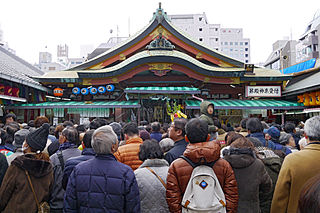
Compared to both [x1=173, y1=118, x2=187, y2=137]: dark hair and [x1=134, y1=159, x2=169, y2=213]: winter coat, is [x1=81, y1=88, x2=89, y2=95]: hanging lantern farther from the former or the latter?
[x1=134, y1=159, x2=169, y2=213]: winter coat

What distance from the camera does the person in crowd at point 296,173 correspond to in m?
2.85

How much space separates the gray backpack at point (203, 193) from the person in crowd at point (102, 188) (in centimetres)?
59

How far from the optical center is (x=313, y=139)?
301 cm

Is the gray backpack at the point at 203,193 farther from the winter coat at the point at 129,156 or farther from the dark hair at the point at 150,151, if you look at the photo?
the winter coat at the point at 129,156

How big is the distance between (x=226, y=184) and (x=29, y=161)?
250cm

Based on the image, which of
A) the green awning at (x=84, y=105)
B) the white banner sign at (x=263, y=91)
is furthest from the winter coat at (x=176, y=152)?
the white banner sign at (x=263, y=91)

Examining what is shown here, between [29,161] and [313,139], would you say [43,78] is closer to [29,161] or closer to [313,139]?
[29,161]

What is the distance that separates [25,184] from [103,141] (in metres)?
1.26

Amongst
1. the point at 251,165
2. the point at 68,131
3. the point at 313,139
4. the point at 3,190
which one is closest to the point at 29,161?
the point at 3,190

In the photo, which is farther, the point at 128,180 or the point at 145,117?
the point at 145,117

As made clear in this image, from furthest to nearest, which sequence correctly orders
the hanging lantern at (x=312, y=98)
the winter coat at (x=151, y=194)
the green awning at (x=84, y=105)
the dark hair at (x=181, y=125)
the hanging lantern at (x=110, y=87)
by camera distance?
the hanging lantern at (x=110, y=87) < the green awning at (x=84, y=105) < the hanging lantern at (x=312, y=98) < the dark hair at (x=181, y=125) < the winter coat at (x=151, y=194)

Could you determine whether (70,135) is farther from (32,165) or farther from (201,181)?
(201,181)

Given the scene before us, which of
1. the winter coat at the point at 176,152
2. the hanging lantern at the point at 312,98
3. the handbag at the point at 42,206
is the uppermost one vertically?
the hanging lantern at the point at 312,98

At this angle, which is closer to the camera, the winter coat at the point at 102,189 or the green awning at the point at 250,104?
the winter coat at the point at 102,189
